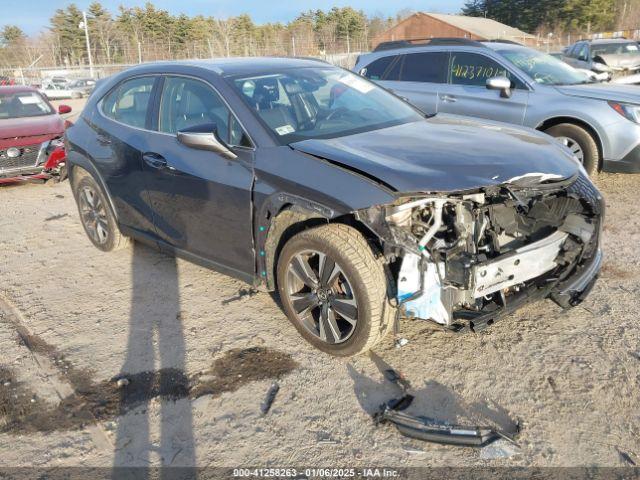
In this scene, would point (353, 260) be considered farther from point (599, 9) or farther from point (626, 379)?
point (599, 9)

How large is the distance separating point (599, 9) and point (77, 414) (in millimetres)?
66511

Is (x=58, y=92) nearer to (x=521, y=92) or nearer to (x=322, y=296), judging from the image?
(x=521, y=92)

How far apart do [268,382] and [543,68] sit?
20.5 feet

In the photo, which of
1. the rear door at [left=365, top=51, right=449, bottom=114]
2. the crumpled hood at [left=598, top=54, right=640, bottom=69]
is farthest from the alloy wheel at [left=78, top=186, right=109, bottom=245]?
the crumpled hood at [left=598, top=54, right=640, bottom=69]

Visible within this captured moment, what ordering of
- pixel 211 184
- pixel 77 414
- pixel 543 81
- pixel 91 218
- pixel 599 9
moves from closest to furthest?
pixel 77 414 < pixel 211 184 < pixel 91 218 < pixel 543 81 < pixel 599 9

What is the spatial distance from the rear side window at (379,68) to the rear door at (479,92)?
1.08m

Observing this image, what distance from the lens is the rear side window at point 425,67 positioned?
7.68 meters

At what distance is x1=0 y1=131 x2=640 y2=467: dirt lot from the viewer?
262 centimetres

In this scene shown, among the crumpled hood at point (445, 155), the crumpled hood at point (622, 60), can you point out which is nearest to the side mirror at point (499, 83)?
the crumpled hood at point (445, 155)

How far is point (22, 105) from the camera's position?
9.45 metres

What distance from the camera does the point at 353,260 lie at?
300cm

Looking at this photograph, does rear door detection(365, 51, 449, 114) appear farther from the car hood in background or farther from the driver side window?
the car hood in background

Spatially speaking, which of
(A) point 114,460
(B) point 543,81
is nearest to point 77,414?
(A) point 114,460

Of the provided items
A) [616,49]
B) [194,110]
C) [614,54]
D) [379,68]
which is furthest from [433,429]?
[616,49]
